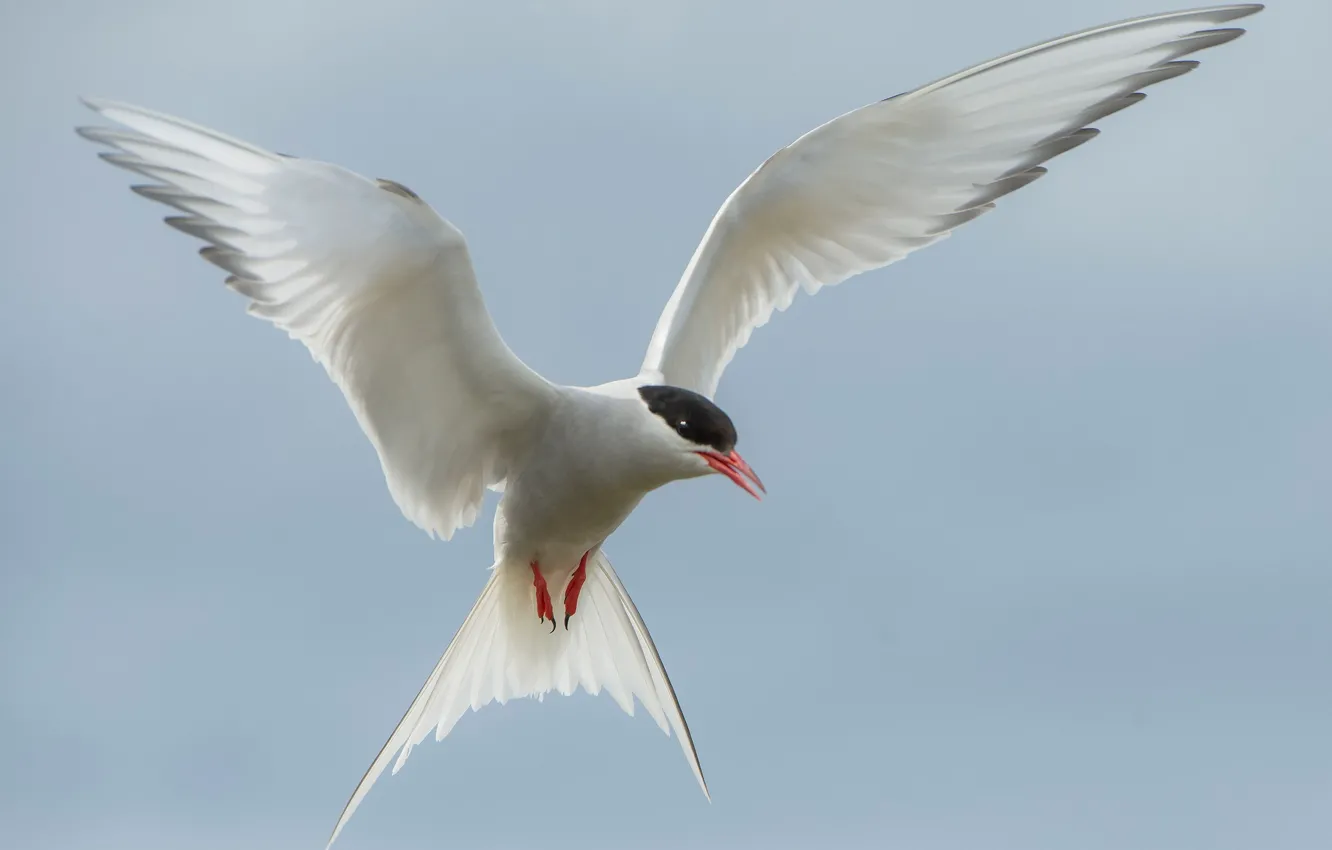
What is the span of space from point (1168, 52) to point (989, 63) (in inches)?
30.6

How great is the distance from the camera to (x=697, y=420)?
6922 mm

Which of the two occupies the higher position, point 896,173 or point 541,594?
point 896,173

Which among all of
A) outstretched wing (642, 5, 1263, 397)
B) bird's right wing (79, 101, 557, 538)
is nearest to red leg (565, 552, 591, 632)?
bird's right wing (79, 101, 557, 538)

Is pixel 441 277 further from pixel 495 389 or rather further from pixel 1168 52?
pixel 1168 52

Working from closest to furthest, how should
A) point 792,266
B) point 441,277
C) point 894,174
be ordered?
point 441,277
point 894,174
point 792,266

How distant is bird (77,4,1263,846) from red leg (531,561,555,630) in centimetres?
1

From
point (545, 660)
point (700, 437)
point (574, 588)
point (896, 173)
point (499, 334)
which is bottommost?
point (545, 660)

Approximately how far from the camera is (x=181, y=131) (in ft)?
19.5

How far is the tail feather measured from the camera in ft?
27.3

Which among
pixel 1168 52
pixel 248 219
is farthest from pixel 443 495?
pixel 1168 52

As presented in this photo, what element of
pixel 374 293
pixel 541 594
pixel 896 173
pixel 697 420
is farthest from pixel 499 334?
pixel 896 173

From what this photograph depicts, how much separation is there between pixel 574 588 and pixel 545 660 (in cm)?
71

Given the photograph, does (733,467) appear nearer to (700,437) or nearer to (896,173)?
(700,437)

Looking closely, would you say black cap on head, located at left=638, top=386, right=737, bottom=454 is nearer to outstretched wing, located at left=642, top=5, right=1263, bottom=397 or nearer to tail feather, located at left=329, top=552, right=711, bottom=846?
outstretched wing, located at left=642, top=5, right=1263, bottom=397
